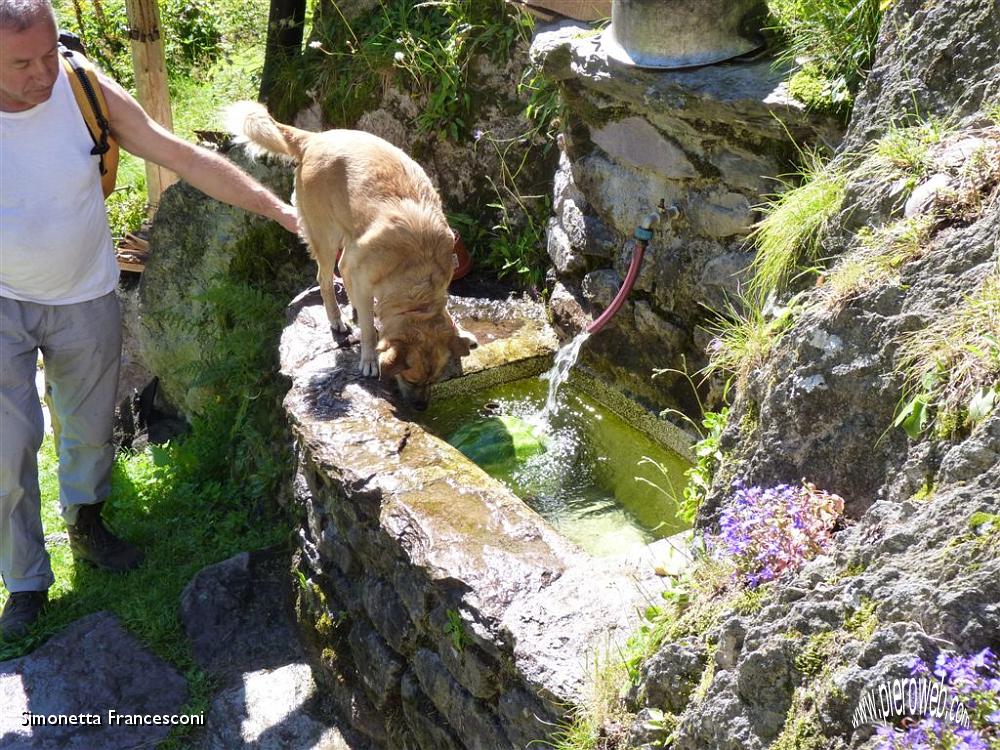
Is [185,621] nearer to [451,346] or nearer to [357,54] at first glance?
[451,346]

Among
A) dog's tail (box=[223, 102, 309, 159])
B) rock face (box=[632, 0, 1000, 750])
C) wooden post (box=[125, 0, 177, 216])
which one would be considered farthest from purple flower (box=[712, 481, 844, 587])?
wooden post (box=[125, 0, 177, 216])

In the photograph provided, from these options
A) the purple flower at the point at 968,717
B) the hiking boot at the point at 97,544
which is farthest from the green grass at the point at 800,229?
the hiking boot at the point at 97,544

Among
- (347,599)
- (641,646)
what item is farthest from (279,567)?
(641,646)

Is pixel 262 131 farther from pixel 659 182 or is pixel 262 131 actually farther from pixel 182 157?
pixel 659 182

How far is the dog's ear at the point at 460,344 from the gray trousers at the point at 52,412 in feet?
6.46

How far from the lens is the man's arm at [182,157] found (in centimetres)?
564

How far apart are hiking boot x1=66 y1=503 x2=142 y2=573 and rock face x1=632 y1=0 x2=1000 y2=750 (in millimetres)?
4141

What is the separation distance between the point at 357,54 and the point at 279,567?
4510mm

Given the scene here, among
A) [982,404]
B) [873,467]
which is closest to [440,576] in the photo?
[873,467]

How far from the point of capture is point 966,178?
3371 mm

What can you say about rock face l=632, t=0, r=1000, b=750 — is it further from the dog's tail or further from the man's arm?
the dog's tail

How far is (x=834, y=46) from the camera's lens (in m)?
5.02

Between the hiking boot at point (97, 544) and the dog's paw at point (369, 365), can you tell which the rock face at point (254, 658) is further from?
the dog's paw at point (369, 365)

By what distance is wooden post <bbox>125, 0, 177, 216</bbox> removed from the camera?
8.66 metres
